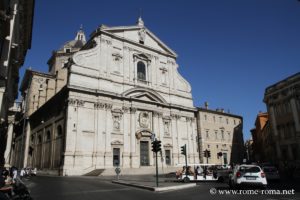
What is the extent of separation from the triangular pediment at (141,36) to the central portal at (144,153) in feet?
48.9

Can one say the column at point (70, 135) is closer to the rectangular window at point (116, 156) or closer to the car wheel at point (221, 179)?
the rectangular window at point (116, 156)

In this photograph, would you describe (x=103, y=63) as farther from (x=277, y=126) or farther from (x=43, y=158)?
(x=277, y=126)

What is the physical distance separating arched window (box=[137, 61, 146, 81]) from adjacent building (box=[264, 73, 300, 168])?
18623 mm

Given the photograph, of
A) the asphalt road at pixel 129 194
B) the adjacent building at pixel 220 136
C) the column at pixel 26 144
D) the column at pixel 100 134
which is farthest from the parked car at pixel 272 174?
the column at pixel 26 144

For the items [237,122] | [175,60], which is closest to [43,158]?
[175,60]

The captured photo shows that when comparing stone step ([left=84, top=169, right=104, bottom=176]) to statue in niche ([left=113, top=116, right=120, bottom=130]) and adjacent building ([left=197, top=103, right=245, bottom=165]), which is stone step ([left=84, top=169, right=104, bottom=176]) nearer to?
statue in niche ([left=113, top=116, right=120, bottom=130])

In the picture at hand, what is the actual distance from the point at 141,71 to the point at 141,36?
5.50m

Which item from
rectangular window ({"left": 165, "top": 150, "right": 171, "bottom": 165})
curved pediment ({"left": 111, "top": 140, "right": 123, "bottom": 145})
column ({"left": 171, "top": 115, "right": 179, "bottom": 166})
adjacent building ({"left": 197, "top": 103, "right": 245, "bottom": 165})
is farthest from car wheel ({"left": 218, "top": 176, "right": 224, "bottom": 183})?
adjacent building ({"left": 197, "top": 103, "right": 245, "bottom": 165})

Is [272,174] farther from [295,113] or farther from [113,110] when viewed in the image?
[113,110]

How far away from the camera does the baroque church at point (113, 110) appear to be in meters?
30.0

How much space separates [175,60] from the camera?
44.2 meters

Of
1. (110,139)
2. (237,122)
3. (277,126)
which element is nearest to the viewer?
(110,139)

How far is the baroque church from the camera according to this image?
30002 mm

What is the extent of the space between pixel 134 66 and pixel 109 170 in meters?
15.9
